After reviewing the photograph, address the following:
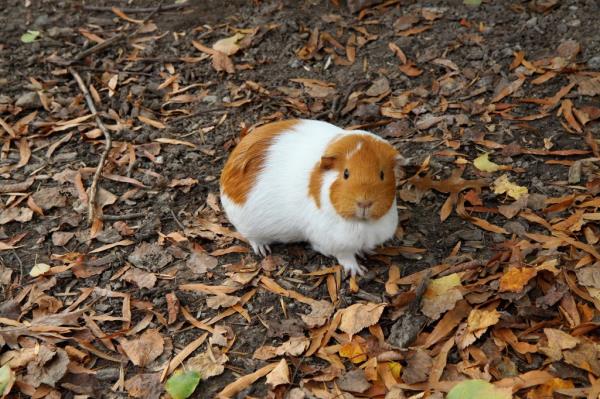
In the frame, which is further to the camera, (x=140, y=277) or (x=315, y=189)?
(x=140, y=277)

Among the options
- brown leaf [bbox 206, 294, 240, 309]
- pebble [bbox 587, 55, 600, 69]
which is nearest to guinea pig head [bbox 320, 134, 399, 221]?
brown leaf [bbox 206, 294, 240, 309]

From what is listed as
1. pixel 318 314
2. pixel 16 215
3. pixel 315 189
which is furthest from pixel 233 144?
pixel 318 314

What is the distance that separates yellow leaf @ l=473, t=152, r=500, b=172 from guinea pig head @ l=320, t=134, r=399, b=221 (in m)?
1.08

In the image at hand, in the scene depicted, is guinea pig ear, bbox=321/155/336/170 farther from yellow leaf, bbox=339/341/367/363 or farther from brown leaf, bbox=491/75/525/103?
brown leaf, bbox=491/75/525/103

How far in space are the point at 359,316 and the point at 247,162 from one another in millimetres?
1025

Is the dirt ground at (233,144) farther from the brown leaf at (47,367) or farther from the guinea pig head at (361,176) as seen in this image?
the guinea pig head at (361,176)

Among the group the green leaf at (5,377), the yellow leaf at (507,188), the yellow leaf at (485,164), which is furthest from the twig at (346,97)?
the green leaf at (5,377)

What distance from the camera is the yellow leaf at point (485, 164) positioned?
4148 millimetres

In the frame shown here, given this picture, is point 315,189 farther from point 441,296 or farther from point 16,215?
point 16,215

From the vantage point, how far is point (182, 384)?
3.17 metres

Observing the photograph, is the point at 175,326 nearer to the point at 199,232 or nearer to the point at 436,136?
the point at 199,232

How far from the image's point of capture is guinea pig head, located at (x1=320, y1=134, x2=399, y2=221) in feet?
10.4

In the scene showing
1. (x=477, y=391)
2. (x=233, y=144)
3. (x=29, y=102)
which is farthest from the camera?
(x=29, y=102)

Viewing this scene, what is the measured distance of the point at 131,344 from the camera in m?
3.42
